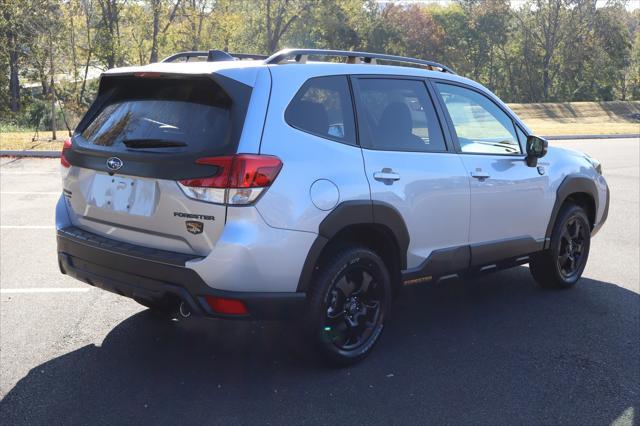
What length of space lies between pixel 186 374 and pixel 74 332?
3.70 feet

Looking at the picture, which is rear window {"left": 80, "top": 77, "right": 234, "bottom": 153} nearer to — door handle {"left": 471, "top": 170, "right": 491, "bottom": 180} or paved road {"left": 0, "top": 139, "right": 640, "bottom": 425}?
paved road {"left": 0, "top": 139, "right": 640, "bottom": 425}

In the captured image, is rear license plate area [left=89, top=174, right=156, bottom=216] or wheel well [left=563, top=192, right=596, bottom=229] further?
wheel well [left=563, top=192, right=596, bottom=229]

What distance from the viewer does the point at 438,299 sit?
19.0 feet

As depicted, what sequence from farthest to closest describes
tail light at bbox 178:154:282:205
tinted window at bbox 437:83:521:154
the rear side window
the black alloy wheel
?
1. the black alloy wheel
2. tinted window at bbox 437:83:521:154
3. the rear side window
4. tail light at bbox 178:154:282:205

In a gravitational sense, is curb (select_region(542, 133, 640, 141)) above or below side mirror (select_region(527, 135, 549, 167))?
below

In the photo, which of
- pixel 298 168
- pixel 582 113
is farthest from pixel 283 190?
pixel 582 113

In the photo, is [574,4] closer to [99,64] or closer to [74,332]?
[99,64]

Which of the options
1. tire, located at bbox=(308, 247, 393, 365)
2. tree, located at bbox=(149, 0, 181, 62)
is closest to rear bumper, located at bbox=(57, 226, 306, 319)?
tire, located at bbox=(308, 247, 393, 365)

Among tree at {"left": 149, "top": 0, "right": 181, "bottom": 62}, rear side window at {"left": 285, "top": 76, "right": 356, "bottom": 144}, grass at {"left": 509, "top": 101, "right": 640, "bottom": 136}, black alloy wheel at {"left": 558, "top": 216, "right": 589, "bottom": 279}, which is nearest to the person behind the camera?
rear side window at {"left": 285, "top": 76, "right": 356, "bottom": 144}

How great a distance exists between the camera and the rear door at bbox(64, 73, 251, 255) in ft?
12.0

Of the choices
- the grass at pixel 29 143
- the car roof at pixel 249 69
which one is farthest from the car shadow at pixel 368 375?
the grass at pixel 29 143

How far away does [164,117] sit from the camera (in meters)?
3.93

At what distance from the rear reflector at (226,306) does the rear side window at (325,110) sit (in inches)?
40.6

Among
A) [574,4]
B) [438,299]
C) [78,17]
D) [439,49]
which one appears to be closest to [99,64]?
[78,17]
